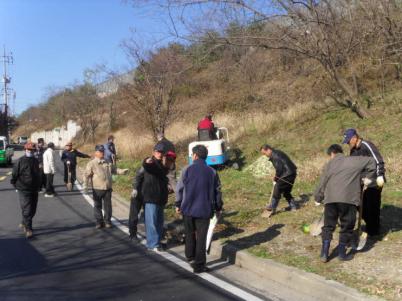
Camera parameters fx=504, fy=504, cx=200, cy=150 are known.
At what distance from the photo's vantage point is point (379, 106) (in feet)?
61.0

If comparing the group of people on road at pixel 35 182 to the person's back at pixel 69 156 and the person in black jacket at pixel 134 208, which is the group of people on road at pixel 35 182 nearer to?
the person in black jacket at pixel 134 208

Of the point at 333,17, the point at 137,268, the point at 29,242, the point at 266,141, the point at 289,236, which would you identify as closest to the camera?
the point at 137,268

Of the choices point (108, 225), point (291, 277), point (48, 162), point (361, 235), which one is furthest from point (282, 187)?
point (48, 162)

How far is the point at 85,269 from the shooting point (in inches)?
279

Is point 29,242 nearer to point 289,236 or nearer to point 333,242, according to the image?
point 289,236

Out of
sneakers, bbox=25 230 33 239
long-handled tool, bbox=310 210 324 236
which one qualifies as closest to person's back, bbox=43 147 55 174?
sneakers, bbox=25 230 33 239

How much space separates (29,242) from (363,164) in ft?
19.3

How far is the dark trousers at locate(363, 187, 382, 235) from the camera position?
766cm

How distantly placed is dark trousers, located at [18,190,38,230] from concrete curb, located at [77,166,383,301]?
147 inches

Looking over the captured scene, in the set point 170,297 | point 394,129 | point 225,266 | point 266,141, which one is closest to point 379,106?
point 394,129

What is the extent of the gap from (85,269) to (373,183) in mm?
4270

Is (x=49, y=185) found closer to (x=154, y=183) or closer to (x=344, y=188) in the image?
(x=154, y=183)

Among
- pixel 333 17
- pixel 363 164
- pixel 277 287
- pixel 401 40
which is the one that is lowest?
pixel 277 287

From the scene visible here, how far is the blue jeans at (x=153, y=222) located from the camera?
26.9ft
